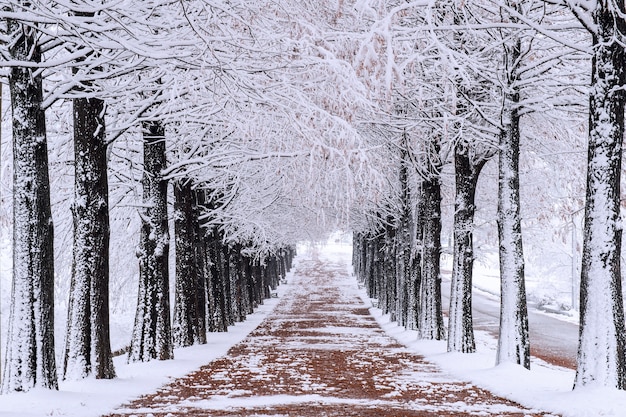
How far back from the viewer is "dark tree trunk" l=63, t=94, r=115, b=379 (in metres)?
11.5

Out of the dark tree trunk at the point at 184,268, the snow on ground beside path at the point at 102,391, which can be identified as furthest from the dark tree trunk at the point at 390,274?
the snow on ground beside path at the point at 102,391

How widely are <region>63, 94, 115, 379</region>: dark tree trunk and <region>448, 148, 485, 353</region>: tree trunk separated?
27.9 feet

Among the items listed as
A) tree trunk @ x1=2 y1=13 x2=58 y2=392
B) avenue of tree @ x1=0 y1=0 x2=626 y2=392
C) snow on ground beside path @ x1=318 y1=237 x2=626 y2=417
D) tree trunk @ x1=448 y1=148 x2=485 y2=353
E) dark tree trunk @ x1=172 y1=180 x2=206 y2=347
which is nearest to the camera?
avenue of tree @ x1=0 y1=0 x2=626 y2=392

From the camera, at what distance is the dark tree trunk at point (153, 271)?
1530cm

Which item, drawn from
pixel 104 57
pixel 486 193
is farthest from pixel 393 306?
pixel 104 57

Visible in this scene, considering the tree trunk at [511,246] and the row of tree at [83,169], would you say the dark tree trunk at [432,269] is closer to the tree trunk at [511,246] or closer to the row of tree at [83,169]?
the tree trunk at [511,246]

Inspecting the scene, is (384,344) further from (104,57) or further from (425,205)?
(104,57)

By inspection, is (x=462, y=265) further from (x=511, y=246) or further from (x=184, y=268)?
(x=184, y=268)

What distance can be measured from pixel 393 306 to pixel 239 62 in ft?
74.4

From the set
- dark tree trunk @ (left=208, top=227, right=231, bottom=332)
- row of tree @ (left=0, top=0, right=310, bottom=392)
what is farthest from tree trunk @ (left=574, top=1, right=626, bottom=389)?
dark tree trunk @ (left=208, top=227, right=231, bottom=332)

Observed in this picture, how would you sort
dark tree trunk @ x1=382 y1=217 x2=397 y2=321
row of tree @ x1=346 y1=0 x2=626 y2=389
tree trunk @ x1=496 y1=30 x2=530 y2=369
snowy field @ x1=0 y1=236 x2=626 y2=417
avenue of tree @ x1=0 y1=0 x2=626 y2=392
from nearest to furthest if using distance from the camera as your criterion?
avenue of tree @ x1=0 y1=0 x2=626 y2=392 → snowy field @ x1=0 y1=236 x2=626 y2=417 → row of tree @ x1=346 y1=0 x2=626 y2=389 → tree trunk @ x1=496 y1=30 x2=530 y2=369 → dark tree trunk @ x1=382 y1=217 x2=397 y2=321

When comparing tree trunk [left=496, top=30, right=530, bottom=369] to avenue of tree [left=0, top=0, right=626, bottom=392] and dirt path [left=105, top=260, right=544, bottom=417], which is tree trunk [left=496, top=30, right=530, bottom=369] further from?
dirt path [left=105, top=260, right=544, bottom=417]

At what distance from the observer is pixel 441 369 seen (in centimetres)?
1499

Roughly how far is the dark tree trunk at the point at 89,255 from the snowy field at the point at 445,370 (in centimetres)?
46
